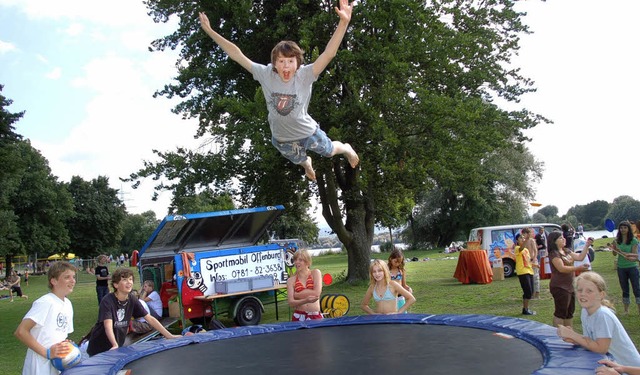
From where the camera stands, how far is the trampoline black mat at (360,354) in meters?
3.41

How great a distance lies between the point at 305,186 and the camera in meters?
13.3

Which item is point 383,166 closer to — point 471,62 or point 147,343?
point 471,62

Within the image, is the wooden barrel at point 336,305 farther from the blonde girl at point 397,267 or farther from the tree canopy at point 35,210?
the tree canopy at point 35,210

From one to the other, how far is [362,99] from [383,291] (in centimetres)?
645

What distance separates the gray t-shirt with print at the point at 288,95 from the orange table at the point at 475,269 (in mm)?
9031

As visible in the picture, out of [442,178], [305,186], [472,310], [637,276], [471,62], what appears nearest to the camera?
[637,276]

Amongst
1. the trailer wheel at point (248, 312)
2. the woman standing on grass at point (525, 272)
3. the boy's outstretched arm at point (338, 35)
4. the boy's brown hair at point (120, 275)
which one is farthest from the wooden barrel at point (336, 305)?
the boy's outstretched arm at point (338, 35)

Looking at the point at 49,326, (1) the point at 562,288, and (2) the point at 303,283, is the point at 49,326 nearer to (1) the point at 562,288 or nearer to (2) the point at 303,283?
(2) the point at 303,283

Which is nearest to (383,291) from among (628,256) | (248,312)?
(628,256)

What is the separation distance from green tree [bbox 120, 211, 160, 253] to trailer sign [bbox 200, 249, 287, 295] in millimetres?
60818

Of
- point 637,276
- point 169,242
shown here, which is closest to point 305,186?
point 169,242

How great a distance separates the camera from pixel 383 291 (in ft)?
16.5

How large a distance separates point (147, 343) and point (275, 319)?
4.56m

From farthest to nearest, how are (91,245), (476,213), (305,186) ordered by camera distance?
(91,245) → (476,213) → (305,186)
